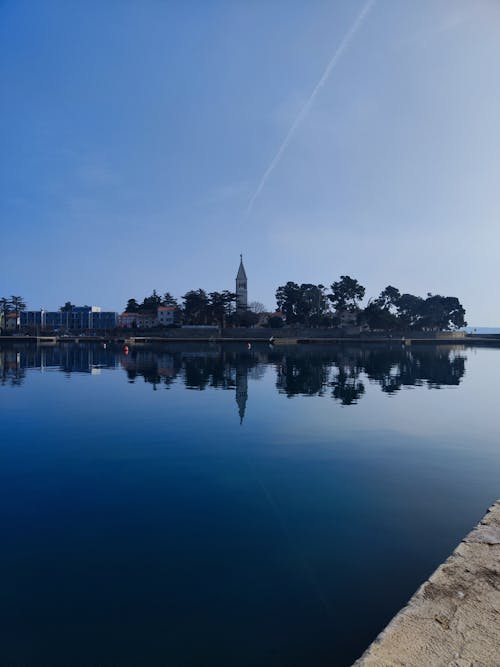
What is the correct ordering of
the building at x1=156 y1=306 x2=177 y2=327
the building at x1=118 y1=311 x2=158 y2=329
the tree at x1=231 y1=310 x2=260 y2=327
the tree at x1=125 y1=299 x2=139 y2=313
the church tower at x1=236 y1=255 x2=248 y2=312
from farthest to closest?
the tree at x1=125 y1=299 x2=139 y2=313
the building at x1=118 y1=311 x2=158 y2=329
the church tower at x1=236 y1=255 x2=248 y2=312
the building at x1=156 y1=306 x2=177 y2=327
the tree at x1=231 y1=310 x2=260 y2=327

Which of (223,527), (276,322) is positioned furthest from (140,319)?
(223,527)

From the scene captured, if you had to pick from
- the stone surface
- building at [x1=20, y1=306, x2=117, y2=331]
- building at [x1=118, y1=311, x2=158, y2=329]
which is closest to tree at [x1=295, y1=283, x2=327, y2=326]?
building at [x1=118, y1=311, x2=158, y2=329]

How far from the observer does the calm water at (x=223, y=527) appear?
5.91 meters

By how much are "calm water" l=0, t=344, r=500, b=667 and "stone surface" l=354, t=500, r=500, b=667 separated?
0.86 metres

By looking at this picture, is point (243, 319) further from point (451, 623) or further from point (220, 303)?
point (451, 623)

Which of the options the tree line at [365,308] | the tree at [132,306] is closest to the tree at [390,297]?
the tree line at [365,308]

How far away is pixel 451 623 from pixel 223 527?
5026 mm

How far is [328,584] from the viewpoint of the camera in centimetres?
709

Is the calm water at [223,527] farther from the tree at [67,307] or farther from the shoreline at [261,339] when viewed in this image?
the tree at [67,307]

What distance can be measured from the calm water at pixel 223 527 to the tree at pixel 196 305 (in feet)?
378

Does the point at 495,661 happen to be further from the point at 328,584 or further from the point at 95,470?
the point at 95,470

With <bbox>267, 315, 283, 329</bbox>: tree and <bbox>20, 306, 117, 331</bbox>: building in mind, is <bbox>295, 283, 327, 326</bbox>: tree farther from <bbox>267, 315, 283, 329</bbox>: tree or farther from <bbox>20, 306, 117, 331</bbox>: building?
<bbox>20, 306, 117, 331</bbox>: building

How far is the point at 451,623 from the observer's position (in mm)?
5164

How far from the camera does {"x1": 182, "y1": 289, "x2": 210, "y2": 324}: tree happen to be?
13612 centimetres
